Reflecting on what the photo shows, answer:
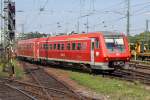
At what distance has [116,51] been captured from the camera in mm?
25562

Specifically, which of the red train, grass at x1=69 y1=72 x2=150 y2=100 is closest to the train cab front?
the red train

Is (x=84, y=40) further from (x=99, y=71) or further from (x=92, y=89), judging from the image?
(x=92, y=89)

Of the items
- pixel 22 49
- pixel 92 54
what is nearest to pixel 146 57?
pixel 22 49

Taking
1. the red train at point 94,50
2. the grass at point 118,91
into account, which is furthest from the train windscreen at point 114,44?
the grass at point 118,91

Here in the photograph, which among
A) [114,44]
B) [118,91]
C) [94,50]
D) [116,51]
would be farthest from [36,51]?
[118,91]

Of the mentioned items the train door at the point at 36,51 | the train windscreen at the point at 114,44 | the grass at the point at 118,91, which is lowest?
the grass at the point at 118,91

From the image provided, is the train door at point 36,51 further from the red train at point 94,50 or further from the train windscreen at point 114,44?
the train windscreen at point 114,44

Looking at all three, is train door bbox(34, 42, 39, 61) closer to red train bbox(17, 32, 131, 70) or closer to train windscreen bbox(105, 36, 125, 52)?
red train bbox(17, 32, 131, 70)

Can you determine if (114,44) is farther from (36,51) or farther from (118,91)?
(36,51)

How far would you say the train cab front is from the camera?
82.4 feet

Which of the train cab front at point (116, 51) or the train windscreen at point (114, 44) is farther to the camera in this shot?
the train windscreen at point (114, 44)

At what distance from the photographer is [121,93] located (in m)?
15.7

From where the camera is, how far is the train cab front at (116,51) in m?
25.1

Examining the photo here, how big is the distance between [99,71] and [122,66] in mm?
1839
